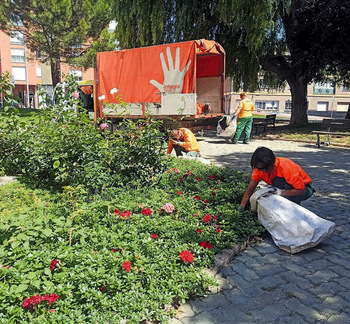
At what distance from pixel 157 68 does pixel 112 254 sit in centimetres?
1019

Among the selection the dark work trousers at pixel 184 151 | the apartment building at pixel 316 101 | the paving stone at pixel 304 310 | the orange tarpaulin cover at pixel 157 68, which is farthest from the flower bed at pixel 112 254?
the apartment building at pixel 316 101

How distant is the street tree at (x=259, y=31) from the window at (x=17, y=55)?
45440mm

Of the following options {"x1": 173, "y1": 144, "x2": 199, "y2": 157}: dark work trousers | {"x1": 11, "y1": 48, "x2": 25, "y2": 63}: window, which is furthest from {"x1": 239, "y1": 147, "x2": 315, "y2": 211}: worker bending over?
{"x1": 11, "y1": 48, "x2": 25, "y2": 63}: window

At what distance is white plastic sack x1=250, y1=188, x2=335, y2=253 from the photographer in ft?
12.5

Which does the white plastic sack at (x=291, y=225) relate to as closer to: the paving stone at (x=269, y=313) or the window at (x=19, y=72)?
the paving stone at (x=269, y=313)

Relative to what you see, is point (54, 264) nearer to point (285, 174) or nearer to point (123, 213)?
point (123, 213)

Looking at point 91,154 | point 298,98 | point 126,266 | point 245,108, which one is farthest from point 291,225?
point 298,98

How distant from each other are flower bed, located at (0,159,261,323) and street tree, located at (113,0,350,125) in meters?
12.6

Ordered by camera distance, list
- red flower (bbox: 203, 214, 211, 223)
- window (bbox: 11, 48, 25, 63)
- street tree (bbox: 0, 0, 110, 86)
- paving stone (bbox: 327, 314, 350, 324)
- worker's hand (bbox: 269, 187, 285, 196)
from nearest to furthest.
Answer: paving stone (bbox: 327, 314, 350, 324) < red flower (bbox: 203, 214, 211, 223) < worker's hand (bbox: 269, 187, 285, 196) < street tree (bbox: 0, 0, 110, 86) < window (bbox: 11, 48, 25, 63)

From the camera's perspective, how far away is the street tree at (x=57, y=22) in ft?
92.6

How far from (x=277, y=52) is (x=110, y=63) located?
9857 millimetres

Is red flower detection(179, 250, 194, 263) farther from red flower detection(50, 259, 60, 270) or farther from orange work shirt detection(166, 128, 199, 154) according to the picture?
orange work shirt detection(166, 128, 199, 154)

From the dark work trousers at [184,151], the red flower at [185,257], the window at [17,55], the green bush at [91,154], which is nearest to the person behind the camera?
the red flower at [185,257]

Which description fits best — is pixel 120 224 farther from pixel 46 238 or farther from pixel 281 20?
pixel 281 20
